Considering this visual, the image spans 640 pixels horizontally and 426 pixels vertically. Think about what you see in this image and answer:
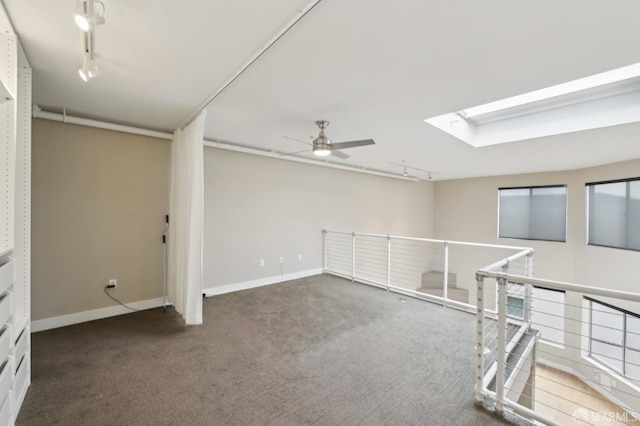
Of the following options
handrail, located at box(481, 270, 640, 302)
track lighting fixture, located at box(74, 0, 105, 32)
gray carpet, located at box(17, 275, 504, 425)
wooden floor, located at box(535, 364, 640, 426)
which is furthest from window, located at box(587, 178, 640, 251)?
track lighting fixture, located at box(74, 0, 105, 32)

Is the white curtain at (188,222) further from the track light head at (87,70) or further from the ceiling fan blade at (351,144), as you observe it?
the ceiling fan blade at (351,144)

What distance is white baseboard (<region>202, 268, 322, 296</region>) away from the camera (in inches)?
176

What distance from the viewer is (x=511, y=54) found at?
1.95 metres

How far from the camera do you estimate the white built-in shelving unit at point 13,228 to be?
1.69 meters

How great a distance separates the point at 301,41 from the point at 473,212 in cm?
798

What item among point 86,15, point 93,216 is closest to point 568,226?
point 86,15

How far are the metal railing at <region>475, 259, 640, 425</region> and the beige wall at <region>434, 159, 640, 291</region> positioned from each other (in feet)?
1.72

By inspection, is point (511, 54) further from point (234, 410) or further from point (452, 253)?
point (452, 253)

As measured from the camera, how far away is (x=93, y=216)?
11.6ft

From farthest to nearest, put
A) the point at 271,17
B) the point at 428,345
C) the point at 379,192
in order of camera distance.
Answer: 1. the point at 379,192
2. the point at 428,345
3. the point at 271,17

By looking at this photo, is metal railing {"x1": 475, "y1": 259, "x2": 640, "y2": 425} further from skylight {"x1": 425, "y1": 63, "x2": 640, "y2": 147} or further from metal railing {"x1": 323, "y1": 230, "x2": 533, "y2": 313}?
skylight {"x1": 425, "y1": 63, "x2": 640, "y2": 147}

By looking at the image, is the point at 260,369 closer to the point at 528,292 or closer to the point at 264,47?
the point at 264,47

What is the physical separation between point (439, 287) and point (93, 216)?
27.3ft

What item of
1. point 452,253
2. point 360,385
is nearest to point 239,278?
point 360,385
